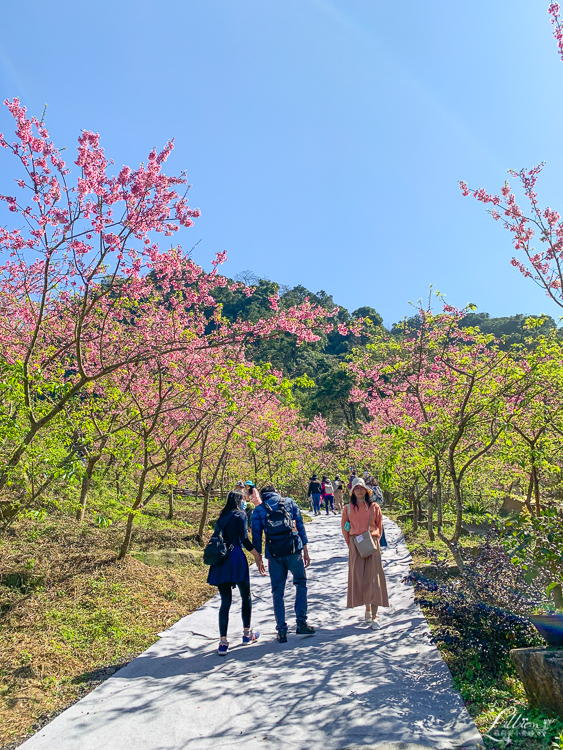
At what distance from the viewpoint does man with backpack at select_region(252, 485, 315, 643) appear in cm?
521

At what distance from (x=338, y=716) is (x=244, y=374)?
13.3ft

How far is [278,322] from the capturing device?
21.4 feet

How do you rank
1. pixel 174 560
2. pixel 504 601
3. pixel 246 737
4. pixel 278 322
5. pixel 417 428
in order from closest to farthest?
pixel 246 737 < pixel 504 601 < pixel 278 322 < pixel 174 560 < pixel 417 428

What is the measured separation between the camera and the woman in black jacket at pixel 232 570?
195 inches

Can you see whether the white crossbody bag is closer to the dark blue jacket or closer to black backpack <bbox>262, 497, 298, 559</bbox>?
the dark blue jacket

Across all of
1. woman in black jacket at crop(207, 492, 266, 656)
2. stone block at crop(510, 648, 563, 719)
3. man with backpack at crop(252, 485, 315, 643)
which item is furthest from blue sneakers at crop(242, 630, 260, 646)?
stone block at crop(510, 648, 563, 719)

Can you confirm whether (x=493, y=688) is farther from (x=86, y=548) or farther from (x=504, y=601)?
(x=86, y=548)

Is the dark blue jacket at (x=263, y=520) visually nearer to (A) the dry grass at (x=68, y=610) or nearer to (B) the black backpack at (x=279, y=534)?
(B) the black backpack at (x=279, y=534)

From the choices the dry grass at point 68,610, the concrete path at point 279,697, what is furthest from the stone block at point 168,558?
the concrete path at point 279,697

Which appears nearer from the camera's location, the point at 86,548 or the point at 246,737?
the point at 246,737

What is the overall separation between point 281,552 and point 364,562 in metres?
1.17

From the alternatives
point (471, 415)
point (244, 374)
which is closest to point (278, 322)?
point (244, 374)

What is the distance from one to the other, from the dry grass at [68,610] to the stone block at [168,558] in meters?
0.21

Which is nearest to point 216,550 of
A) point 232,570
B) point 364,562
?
point 232,570
